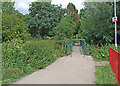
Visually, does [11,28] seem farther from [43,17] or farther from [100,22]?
[43,17]

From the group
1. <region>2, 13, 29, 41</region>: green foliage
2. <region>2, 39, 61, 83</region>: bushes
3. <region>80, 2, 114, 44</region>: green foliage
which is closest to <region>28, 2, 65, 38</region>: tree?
<region>80, 2, 114, 44</region>: green foliage

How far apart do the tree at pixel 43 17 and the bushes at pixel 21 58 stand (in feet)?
52.3

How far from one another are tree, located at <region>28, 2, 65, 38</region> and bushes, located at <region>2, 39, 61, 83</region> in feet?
52.3

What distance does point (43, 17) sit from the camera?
2361cm

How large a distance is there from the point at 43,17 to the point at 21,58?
17642mm

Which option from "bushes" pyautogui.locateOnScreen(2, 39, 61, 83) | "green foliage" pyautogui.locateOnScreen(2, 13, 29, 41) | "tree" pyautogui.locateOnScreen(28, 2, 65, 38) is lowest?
"bushes" pyautogui.locateOnScreen(2, 39, 61, 83)

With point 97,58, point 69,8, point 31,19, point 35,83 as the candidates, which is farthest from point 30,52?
point 69,8

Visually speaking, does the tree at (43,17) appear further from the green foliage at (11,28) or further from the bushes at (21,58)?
the bushes at (21,58)

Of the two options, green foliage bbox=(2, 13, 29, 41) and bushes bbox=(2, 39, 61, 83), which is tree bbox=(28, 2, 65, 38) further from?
bushes bbox=(2, 39, 61, 83)

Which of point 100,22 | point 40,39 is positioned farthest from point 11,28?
point 100,22

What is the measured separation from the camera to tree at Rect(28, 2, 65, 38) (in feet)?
77.4

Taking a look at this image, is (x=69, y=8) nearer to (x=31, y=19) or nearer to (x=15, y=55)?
(x=31, y=19)

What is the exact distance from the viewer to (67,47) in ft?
39.1

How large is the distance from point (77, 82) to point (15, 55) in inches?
130
